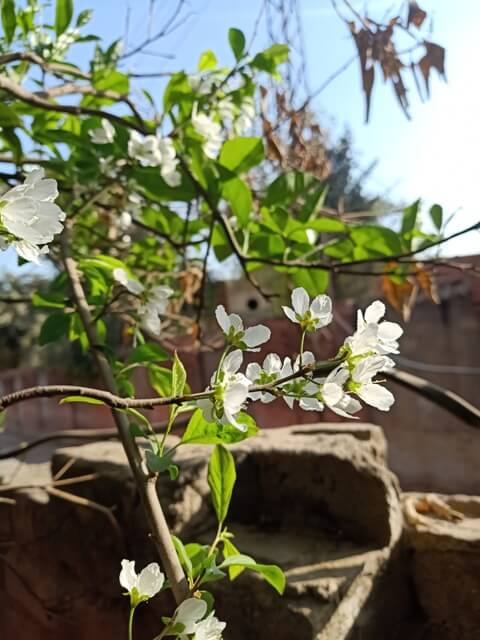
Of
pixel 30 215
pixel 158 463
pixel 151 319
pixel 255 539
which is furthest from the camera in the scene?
pixel 255 539

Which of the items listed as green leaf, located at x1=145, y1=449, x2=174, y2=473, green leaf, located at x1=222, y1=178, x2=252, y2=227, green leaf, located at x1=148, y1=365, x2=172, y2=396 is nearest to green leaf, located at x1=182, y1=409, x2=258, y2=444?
green leaf, located at x1=145, y1=449, x2=174, y2=473

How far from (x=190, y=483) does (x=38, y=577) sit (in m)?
0.34

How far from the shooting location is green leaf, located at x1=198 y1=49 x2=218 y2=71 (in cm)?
86

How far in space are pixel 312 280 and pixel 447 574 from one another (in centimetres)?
37

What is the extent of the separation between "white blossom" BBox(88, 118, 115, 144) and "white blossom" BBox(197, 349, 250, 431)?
1.75 feet

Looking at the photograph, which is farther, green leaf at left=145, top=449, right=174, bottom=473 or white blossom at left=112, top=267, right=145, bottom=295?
white blossom at left=112, top=267, right=145, bottom=295

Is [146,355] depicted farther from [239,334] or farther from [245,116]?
[245,116]

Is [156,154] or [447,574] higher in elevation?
[156,154]

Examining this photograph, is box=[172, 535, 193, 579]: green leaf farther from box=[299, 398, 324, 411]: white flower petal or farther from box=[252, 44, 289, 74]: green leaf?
box=[252, 44, 289, 74]: green leaf

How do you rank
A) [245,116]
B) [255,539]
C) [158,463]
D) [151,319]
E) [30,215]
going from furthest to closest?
[245,116], [255,539], [151,319], [158,463], [30,215]

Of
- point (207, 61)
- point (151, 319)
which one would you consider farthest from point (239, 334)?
point (207, 61)

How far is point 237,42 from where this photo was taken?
0.77 meters

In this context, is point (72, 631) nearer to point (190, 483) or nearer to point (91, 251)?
point (190, 483)

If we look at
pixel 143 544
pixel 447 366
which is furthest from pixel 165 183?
pixel 447 366
